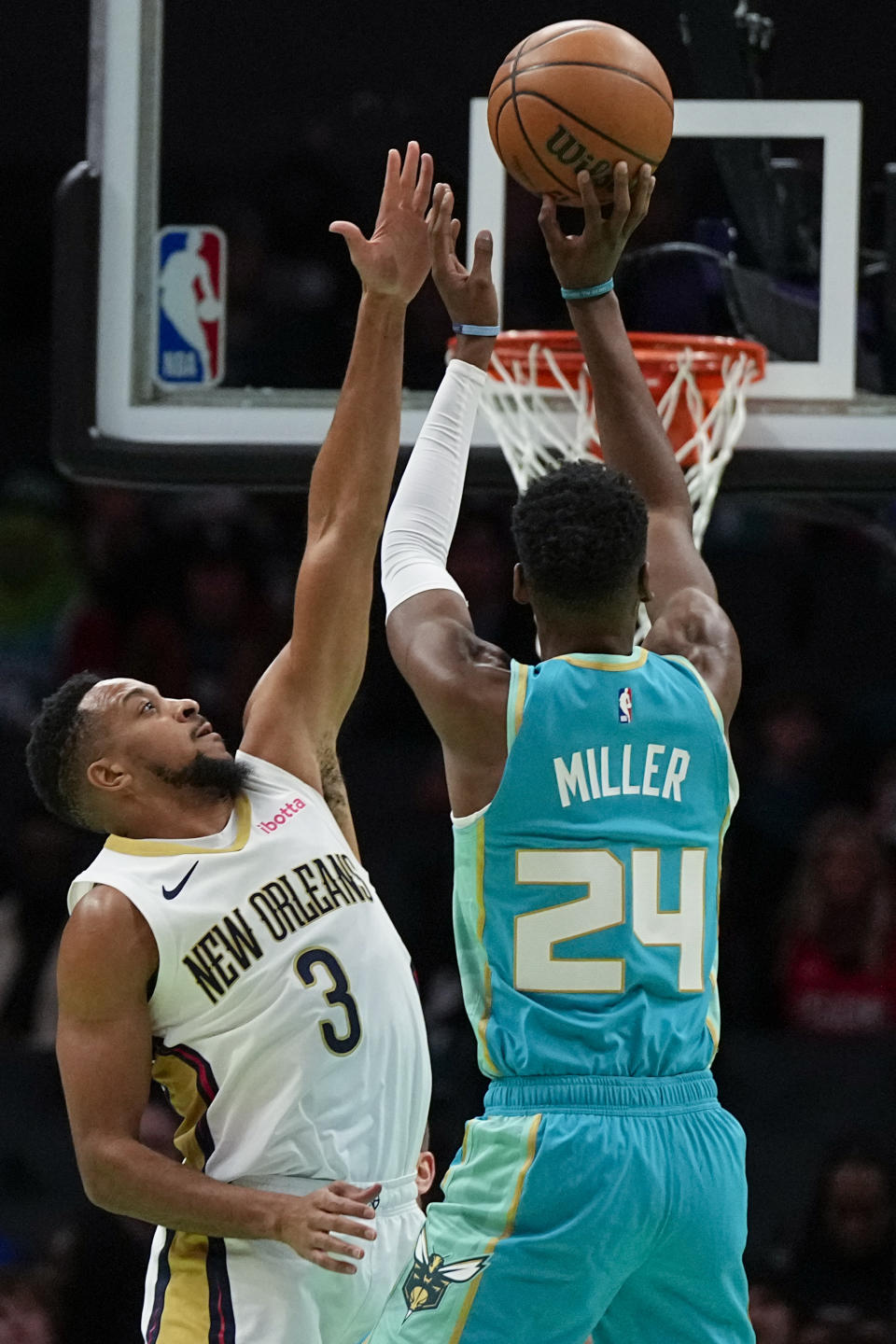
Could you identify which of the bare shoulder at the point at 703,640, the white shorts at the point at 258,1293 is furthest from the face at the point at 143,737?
the bare shoulder at the point at 703,640

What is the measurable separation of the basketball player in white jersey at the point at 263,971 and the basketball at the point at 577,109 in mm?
218

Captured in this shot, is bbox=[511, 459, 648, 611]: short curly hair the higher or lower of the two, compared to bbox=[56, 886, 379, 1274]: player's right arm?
higher

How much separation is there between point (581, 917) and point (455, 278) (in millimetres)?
1201

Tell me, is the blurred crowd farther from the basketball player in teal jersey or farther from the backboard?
the basketball player in teal jersey

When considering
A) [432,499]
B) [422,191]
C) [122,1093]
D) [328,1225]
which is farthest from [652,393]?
[328,1225]

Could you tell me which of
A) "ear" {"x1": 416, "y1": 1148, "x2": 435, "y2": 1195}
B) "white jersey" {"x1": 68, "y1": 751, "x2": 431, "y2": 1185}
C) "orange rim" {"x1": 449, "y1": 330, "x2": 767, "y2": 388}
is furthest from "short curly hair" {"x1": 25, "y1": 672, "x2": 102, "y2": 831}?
"orange rim" {"x1": 449, "y1": 330, "x2": 767, "y2": 388}

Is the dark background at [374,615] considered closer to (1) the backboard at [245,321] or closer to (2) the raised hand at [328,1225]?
(1) the backboard at [245,321]

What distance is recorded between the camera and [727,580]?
23.5ft

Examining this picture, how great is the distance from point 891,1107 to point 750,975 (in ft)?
2.40

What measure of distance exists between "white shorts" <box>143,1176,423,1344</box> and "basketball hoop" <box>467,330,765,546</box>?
209cm

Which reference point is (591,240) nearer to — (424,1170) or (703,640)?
(703,640)

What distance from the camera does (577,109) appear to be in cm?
328

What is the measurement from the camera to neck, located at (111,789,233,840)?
3.13m

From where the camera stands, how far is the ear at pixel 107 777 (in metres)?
3.12
